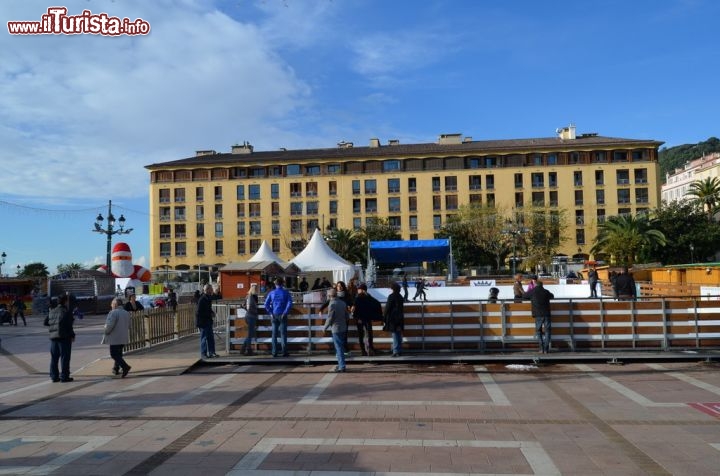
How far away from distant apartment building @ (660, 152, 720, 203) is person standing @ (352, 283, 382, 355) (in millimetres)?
105087

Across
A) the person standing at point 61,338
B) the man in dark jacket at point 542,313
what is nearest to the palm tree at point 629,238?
the man in dark jacket at point 542,313

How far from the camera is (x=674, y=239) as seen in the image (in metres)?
62.4

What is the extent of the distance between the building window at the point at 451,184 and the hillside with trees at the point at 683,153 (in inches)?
4297

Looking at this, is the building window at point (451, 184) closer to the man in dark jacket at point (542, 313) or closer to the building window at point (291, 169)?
the building window at point (291, 169)

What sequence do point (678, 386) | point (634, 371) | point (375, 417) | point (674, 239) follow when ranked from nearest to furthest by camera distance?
point (375, 417)
point (678, 386)
point (634, 371)
point (674, 239)

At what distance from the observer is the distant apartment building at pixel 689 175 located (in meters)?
110

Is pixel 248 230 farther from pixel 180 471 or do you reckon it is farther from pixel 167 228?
pixel 180 471

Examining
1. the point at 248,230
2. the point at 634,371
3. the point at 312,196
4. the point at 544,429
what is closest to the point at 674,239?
the point at 312,196

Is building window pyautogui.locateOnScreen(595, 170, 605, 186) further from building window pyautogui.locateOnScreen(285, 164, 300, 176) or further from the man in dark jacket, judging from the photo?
the man in dark jacket

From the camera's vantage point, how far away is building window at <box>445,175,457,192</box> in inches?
3140

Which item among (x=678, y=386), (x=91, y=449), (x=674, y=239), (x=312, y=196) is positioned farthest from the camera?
(x=312, y=196)

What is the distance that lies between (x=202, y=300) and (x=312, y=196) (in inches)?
2737

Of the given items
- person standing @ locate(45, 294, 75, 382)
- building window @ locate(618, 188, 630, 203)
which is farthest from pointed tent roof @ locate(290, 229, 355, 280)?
building window @ locate(618, 188, 630, 203)

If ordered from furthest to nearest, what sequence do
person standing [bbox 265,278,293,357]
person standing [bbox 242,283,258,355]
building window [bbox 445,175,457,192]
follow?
building window [bbox 445,175,457,192] → person standing [bbox 242,283,258,355] → person standing [bbox 265,278,293,357]
